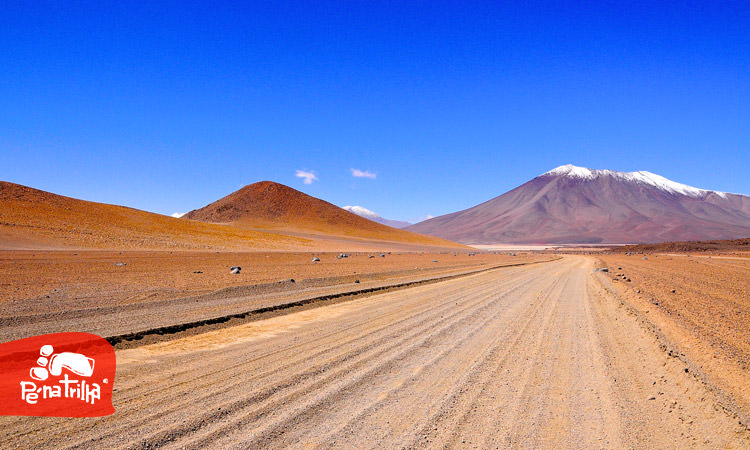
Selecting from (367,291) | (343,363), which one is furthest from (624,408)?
(367,291)

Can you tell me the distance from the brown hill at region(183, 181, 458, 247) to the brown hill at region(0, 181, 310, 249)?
143ft

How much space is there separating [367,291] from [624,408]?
1257 cm

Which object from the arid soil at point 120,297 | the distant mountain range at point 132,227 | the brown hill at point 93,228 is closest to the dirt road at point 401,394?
the arid soil at point 120,297

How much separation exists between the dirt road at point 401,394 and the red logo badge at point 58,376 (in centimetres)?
25

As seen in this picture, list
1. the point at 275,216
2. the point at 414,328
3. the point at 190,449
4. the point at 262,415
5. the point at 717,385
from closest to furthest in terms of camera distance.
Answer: the point at 190,449 → the point at 262,415 → the point at 717,385 → the point at 414,328 → the point at 275,216

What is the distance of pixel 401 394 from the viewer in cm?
579

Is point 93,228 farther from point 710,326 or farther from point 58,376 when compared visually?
→ point 710,326

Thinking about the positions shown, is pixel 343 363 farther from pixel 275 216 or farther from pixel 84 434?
pixel 275 216

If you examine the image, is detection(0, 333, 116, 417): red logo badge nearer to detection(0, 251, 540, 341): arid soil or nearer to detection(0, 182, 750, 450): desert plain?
detection(0, 182, 750, 450): desert plain

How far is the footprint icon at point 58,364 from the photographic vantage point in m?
6.40

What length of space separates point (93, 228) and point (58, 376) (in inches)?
2504

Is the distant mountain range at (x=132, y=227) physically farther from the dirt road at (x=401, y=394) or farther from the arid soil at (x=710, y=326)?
the arid soil at (x=710, y=326)

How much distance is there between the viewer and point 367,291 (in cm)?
1750

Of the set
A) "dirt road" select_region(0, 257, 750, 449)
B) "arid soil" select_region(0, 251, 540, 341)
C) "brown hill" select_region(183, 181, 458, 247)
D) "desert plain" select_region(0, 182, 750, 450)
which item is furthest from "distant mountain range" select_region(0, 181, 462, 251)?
"dirt road" select_region(0, 257, 750, 449)
